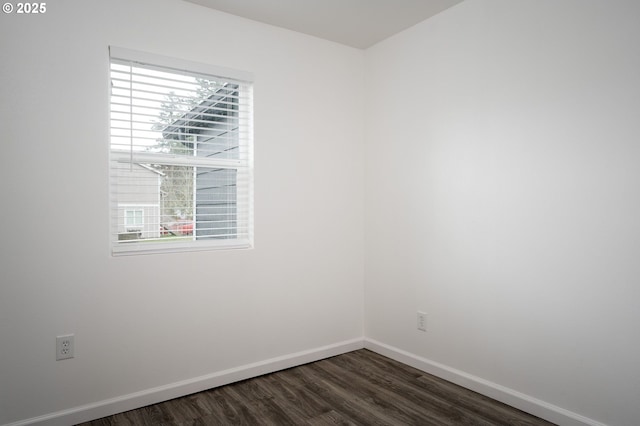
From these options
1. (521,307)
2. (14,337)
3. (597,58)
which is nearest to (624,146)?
(597,58)

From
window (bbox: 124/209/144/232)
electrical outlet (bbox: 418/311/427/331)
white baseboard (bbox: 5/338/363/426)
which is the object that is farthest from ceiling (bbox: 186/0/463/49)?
white baseboard (bbox: 5/338/363/426)

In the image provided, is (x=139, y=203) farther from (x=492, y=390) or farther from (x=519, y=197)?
(x=492, y=390)

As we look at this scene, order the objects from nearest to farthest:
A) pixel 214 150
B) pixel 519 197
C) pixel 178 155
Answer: pixel 519 197 → pixel 178 155 → pixel 214 150

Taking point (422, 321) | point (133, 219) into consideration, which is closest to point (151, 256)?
point (133, 219)

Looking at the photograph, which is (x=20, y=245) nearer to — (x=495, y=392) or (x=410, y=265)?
(x=410, y=265)

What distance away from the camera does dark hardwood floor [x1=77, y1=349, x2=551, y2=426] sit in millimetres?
2400

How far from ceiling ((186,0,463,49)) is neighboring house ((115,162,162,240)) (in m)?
1.18

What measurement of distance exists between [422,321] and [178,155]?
84.1 inches

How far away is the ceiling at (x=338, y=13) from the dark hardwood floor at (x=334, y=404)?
2.60m

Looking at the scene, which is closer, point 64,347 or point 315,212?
point 64,347

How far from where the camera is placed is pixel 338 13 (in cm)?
296

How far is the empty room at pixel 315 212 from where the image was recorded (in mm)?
2221

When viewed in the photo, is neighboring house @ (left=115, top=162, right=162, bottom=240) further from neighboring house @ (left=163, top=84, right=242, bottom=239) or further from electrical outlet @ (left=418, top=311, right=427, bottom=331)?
electrical outlet @ (left=418, top=311, right=427, bottom=331)

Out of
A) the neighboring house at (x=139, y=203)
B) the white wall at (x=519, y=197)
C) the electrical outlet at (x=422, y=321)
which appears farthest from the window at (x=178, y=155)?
the electrical outlet at (x=422, y=321)
